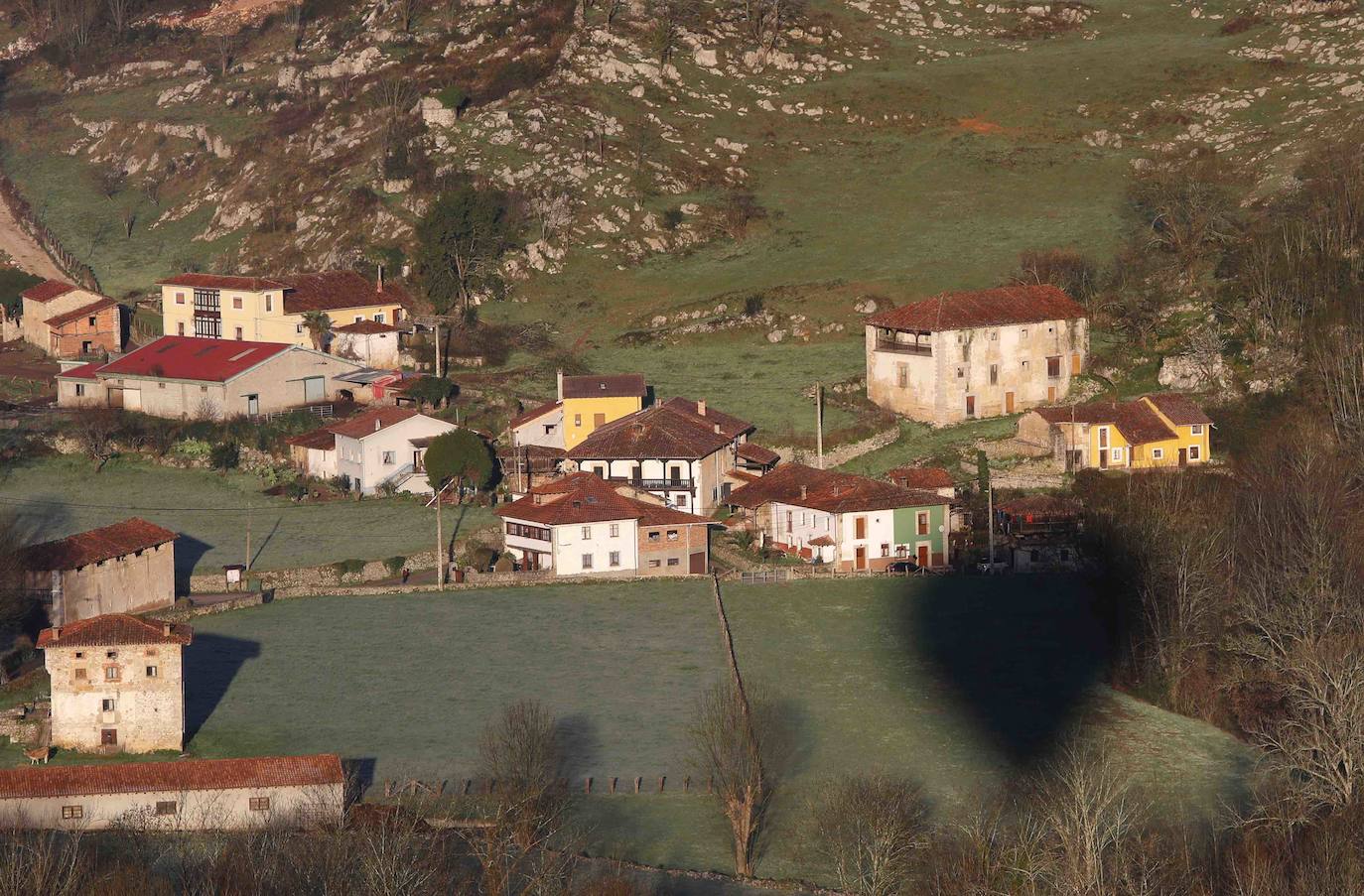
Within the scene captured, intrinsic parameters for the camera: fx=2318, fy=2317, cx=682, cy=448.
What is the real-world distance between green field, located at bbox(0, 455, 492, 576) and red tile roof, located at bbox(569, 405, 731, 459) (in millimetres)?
5606

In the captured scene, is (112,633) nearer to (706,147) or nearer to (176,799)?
(176,799)

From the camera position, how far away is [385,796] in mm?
61344

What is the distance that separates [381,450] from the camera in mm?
94625

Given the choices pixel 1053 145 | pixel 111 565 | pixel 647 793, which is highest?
pixel 1053 145

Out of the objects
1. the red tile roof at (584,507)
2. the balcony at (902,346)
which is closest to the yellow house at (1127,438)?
the balcony at (902,346)

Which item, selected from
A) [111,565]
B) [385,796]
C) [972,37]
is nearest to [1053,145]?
[972,37]

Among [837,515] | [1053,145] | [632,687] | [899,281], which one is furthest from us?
[1053,145]

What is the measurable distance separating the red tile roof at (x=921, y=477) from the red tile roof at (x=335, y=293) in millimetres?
33324

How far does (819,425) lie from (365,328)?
25.6m

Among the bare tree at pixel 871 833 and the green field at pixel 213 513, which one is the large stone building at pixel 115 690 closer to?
the green field at pixel 213 513

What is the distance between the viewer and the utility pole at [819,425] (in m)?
94.9

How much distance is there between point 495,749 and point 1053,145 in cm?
8221

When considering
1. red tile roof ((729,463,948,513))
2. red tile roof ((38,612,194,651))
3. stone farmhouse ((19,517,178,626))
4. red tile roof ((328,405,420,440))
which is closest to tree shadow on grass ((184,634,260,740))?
red tile roof ((38,612,194,651))

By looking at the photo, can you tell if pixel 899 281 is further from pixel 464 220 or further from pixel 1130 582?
pixel 1130 582
